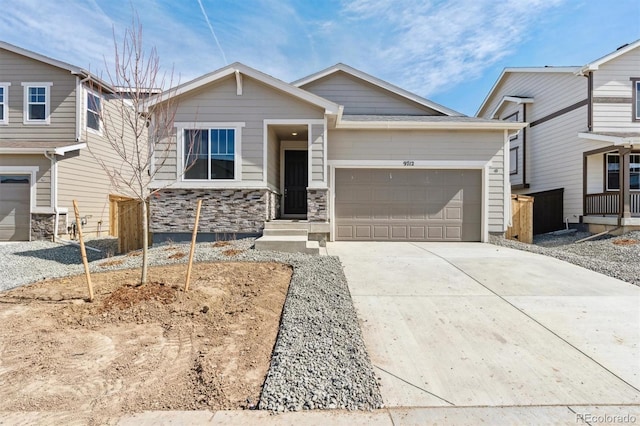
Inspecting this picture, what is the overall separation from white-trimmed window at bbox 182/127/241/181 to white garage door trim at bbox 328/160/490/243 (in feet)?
9.37

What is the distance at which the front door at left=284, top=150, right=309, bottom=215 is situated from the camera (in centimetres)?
1109

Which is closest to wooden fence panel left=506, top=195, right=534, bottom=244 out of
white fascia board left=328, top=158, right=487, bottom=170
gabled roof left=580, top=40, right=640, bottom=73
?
white fascia board left=328, top=158, right=487, bottom=170

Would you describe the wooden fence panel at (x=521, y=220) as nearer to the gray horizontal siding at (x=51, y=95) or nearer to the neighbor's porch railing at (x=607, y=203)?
the neighbor's porch railing at (x=607, y=203)

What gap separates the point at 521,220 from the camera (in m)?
10.8

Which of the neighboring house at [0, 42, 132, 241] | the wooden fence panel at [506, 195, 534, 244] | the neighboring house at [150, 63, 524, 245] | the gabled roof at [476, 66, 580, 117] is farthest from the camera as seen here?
the gabled roof at [476, 66, 580, 117]

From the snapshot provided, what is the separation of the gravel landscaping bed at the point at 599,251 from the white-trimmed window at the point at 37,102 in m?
16.2

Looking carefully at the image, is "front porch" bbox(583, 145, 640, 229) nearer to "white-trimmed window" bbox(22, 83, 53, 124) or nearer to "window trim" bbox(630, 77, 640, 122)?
"window trim" bbox(630, 77, 640, 122)

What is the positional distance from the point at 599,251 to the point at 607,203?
3.69 metres

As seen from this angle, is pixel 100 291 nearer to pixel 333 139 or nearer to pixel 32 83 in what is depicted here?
pixel 333 139

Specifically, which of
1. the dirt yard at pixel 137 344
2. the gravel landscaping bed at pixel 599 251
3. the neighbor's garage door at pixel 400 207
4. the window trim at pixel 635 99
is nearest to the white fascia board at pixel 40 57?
the dirt yard at pixel 137 344

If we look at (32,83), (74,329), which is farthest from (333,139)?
(32,83)

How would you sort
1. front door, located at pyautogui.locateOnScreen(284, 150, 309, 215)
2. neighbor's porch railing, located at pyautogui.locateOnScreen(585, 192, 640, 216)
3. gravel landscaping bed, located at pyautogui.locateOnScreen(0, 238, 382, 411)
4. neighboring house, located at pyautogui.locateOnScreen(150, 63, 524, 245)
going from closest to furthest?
gravel landscaping bed, located at pyautogui.locateOnScreen(0, 238, 382, 411), neighboring house, located at pyautogui.locateOnScreen(150, 63, 524, 245), neighbor's porch railing, located at pyautogui.locateOnScreen(585, 192, 640, 216), front door, located at pyautogui.locateOnScreen(284, 150, 309, 215)

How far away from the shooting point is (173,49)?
230 inches

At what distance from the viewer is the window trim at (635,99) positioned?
1218 centimetres
